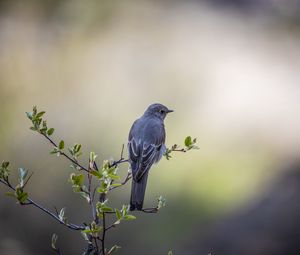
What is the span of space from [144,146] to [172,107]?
6.88m

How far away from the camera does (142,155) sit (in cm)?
642

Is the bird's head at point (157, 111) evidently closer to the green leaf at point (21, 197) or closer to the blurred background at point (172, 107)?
the blurred background at point (172, 107)

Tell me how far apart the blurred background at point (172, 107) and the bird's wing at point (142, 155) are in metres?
3.36

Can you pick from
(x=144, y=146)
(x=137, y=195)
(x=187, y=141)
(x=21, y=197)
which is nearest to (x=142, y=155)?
(x=144, y=146)

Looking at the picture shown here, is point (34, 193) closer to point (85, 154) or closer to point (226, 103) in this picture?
point (85, 154)

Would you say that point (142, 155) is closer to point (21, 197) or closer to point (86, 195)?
point (86, 195)

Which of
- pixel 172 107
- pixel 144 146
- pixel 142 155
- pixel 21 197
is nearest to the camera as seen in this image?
pixel 21 197

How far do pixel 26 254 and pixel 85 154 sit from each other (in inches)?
86.7

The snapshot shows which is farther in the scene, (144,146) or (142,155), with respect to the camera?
(144,146)

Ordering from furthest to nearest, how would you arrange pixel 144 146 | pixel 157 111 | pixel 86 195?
pixel 157 111, pixel 144 146, pixel 86 195

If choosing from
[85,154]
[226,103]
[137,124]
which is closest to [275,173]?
[226,103]

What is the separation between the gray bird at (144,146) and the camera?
19.7ft

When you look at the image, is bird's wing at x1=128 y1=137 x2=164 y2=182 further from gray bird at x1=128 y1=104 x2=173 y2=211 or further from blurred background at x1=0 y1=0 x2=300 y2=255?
blurred background at x1=0 y1=0 x2=300 y2=255

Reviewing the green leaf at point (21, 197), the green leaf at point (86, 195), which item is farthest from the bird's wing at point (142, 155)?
the green leaf at point (21, 197)
